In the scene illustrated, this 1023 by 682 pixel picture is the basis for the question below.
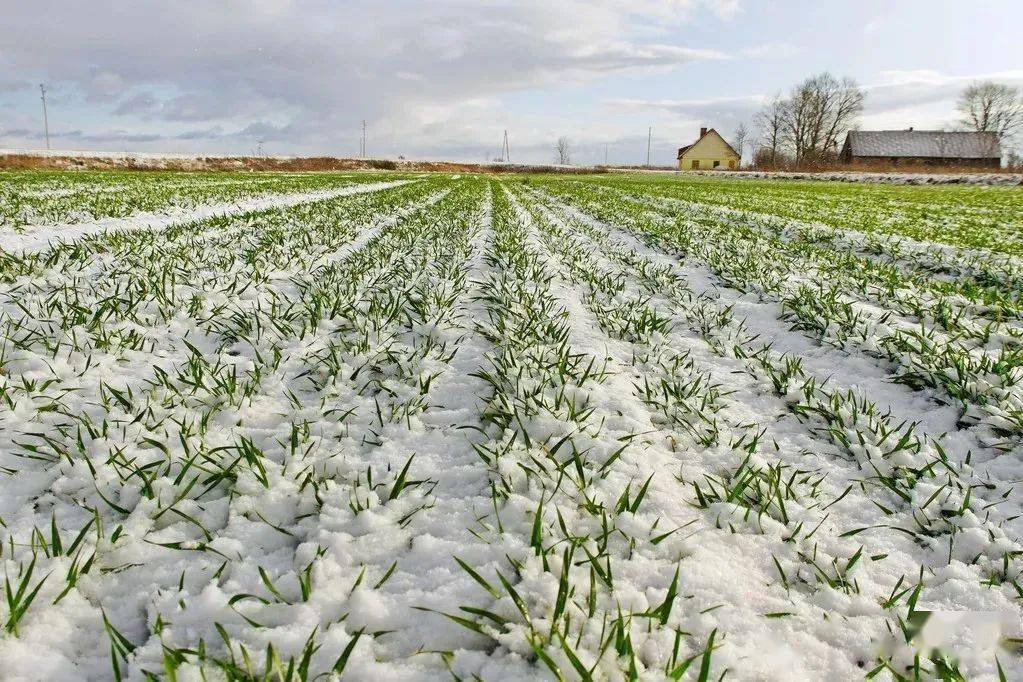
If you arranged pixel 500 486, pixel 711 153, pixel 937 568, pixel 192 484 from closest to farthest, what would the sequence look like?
pixel 937 568, pixel 192 484, pixel 500 486, pixel 711 153

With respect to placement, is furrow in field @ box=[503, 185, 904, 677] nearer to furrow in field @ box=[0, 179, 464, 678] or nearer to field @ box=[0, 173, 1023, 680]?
field @ box=[0, 173, 1023, 680]

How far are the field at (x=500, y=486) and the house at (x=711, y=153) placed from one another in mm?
103822

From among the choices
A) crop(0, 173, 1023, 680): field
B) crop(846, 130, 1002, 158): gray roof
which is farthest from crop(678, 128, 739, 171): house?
crop(0, 173, 1023, 680): field

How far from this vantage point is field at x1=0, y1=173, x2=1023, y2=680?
1527 mm

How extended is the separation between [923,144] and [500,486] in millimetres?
102071

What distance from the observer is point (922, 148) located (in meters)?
79.8

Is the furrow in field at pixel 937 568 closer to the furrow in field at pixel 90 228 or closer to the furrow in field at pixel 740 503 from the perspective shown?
the furrow in field at pixel 740 503

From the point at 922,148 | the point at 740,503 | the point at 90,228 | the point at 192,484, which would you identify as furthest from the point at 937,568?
the point at 922,148

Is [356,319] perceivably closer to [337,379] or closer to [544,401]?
[337,379]

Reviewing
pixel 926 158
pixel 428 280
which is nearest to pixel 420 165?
pixel 926 158

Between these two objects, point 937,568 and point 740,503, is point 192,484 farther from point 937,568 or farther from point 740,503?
point 937,568

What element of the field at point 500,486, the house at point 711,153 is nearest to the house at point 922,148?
the house at point 711,153

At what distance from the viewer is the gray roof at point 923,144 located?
77500 mm

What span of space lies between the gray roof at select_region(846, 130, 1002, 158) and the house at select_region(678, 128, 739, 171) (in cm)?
1985
